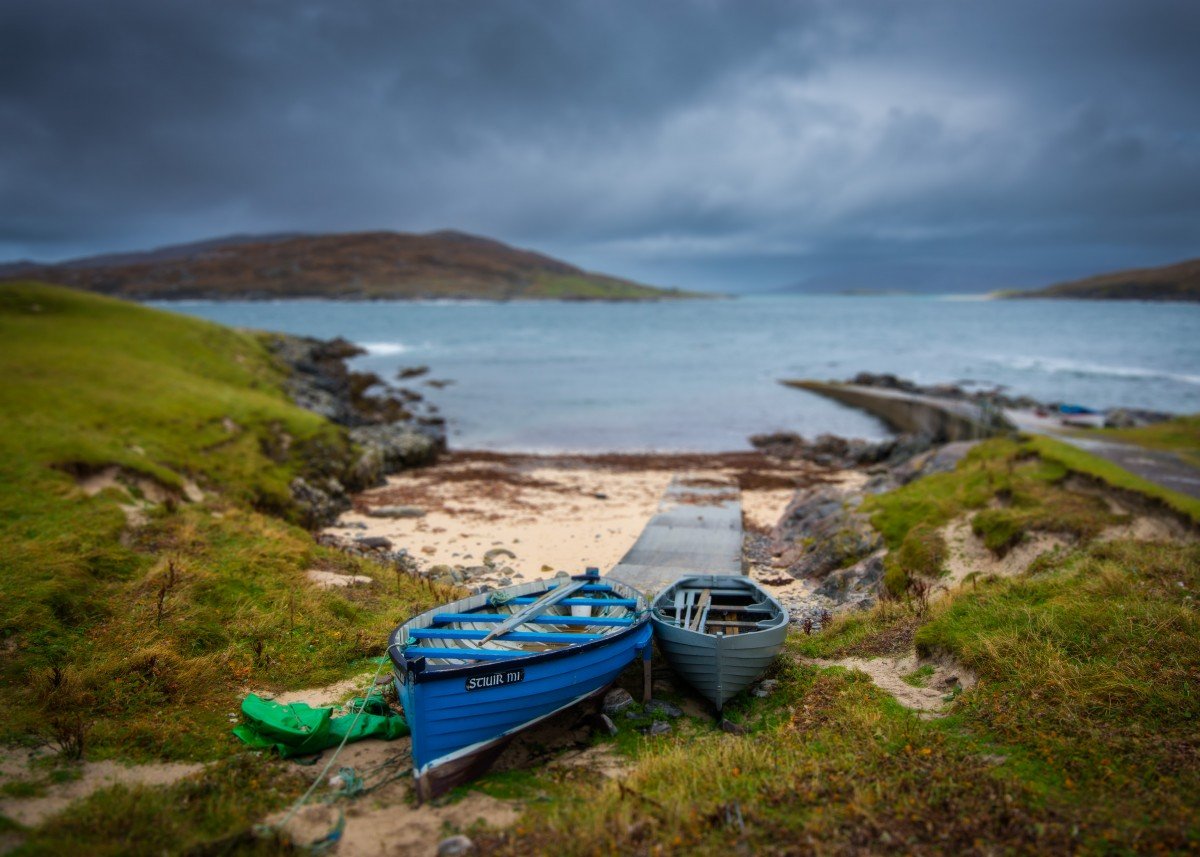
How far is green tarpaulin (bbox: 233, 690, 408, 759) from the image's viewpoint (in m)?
7.82

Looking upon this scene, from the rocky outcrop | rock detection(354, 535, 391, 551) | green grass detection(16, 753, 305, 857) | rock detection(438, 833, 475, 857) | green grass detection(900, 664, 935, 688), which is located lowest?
the rocky outcrop

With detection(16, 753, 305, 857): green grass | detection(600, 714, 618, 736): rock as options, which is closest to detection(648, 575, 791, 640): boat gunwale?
detection(600, 714, 618, 736): rock

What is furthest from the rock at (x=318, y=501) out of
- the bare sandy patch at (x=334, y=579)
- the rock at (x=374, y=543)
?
the bare sandy patch at (x=334, y=579)

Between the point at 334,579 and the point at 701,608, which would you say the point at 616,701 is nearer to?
the point at 701,608

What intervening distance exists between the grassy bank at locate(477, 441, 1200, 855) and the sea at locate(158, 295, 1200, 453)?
81.4ft

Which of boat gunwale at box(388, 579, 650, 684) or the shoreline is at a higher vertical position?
boat gunwale at box(388, 579, 650, 684)

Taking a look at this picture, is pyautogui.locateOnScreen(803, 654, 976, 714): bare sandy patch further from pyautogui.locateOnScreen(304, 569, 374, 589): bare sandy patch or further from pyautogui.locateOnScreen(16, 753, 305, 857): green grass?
pyautogui.locateOnScreen(304, 569, 374, 589): bare sandy patch

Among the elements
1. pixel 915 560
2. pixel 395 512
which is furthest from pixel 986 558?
pixel 395 512

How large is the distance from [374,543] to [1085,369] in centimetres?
7284

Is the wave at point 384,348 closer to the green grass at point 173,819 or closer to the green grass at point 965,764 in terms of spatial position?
the green grass at point 173,819

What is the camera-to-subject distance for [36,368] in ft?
74.7

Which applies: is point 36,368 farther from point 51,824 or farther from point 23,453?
point 51,824

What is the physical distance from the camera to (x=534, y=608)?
9938 mm

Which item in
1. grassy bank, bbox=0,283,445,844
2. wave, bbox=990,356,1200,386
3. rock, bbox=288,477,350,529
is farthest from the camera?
wave, bbox=990,356,1200,386
